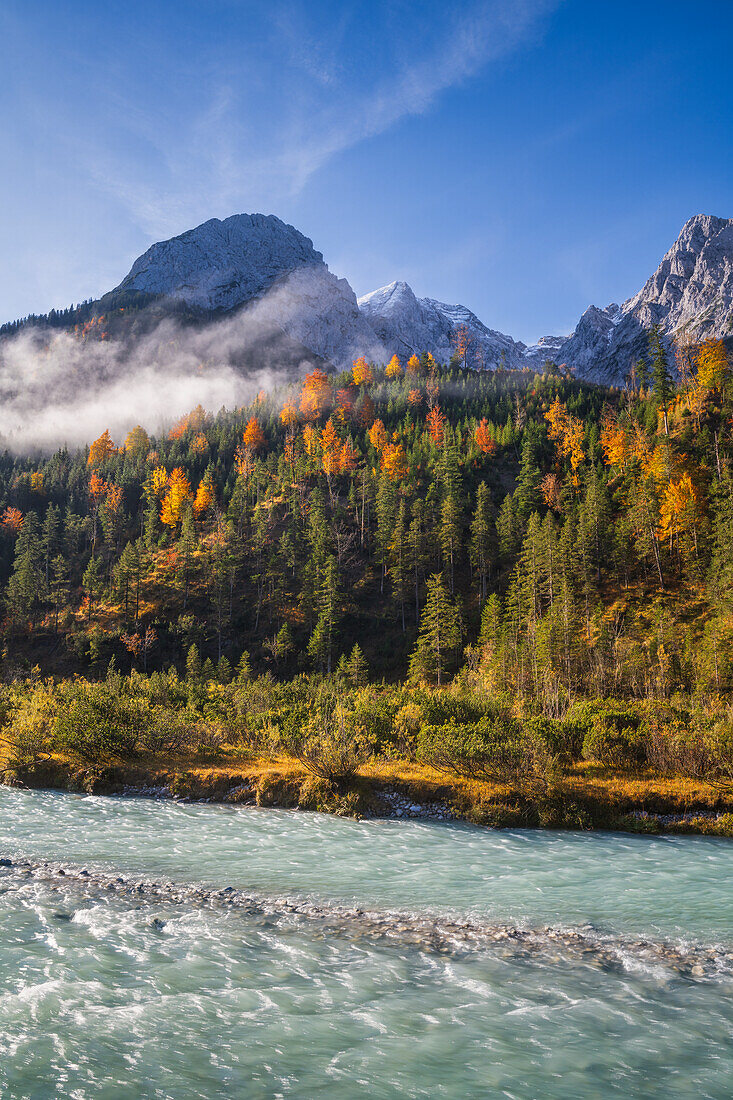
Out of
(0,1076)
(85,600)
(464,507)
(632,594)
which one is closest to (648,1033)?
(0,1076)

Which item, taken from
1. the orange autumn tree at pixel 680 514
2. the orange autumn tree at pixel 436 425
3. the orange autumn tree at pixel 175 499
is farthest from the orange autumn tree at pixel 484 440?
the orange autumn tree at pixel 175 499

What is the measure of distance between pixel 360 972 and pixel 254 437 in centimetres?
12471

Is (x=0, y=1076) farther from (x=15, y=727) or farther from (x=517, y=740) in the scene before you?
(x=15, y=727)

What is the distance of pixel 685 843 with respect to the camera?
17.7 meters

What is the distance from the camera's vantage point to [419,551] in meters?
74.5

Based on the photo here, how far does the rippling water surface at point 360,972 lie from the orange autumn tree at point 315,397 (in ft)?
413

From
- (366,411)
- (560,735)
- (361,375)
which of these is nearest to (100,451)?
(366,411)

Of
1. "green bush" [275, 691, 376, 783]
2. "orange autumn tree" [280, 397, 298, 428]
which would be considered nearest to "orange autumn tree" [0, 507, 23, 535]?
"orange autumn tree" [280, 397, 298, 428]

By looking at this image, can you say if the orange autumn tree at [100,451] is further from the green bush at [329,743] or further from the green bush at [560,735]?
the green bush at [560,735]

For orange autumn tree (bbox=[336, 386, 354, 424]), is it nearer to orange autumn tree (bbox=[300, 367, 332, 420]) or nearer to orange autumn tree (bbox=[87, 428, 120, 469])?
orange autumn tree (bbox=[300, 367, 332, 420])

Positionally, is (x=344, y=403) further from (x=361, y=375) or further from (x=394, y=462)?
(x=394, y=462)

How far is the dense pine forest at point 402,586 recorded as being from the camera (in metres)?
26.8

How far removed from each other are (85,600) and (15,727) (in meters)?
61.2

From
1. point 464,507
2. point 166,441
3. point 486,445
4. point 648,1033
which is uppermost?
point 166,441
